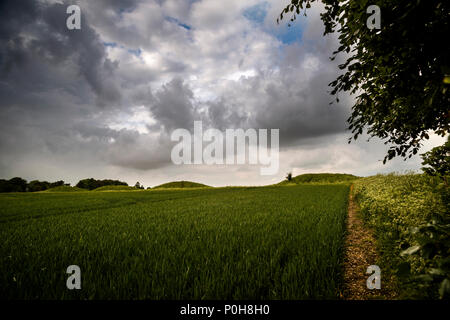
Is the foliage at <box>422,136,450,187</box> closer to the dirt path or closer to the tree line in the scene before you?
the dirt path

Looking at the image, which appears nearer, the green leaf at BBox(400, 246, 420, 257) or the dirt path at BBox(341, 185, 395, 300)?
the green leaf at BBox(400, 246, 420, 257)

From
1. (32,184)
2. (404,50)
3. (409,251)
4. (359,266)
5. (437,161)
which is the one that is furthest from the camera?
(32,184)

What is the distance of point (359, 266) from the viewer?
13.7 ft

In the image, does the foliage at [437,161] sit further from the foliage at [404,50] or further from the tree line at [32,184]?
the tree line at [32,184]

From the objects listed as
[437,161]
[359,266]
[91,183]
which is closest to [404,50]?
[437,161]

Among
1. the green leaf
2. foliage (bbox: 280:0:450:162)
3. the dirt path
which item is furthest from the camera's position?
the dirt path

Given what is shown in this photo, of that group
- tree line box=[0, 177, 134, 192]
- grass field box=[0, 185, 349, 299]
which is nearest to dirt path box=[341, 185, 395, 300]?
grass field box=[0, 185, 349, 299]

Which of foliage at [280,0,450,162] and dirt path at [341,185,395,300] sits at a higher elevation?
foliage at [280,0,450,162]

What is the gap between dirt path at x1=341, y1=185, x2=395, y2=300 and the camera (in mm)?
3073

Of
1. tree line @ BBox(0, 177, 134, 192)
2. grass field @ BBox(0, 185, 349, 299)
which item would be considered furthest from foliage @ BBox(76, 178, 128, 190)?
grass field @ BBox(0, 185, 349, 299)

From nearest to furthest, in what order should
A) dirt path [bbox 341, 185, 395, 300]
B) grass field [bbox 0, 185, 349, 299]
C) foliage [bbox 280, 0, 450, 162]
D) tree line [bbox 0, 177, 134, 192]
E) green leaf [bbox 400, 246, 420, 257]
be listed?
green leaf [bbox 400, 246, 420, 257] → foliage [bbox 280, 0, 450, 162] → grass field [bbox 0, 185, 349, 299] → dirt path [bbox 341, 185, 395, 300] → tree line [bbox 0, 177, 134, 192]

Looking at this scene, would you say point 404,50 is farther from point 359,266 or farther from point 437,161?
point 359,266
